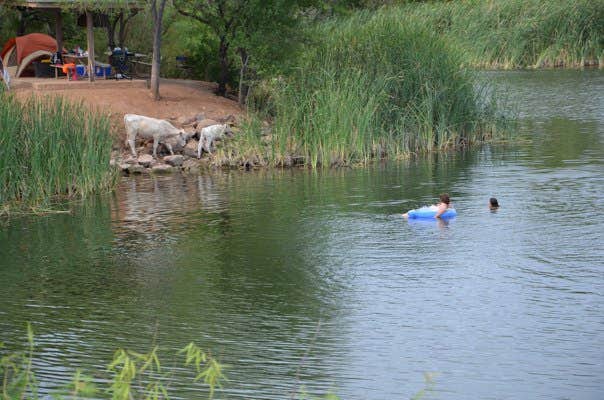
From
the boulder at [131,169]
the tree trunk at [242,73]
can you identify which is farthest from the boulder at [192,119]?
the boulder at [131,169]

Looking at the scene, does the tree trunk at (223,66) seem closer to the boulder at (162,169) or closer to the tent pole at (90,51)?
the tent pole at (90,51)

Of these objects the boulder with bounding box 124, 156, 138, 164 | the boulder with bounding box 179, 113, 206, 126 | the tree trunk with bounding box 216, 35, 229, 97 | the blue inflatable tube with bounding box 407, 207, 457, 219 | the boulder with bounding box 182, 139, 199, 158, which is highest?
the tree trunk with bounding box 216, 35, 229, 97

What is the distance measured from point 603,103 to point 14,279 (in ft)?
68.8

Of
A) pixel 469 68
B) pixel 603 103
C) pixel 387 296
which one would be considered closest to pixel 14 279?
pixel 387 296

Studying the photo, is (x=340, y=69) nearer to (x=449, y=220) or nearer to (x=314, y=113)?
(x=314, y=113)

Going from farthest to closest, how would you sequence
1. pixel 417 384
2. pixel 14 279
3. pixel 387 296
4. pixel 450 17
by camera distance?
1. pixel 450 17
2. pixel 14 279
3. pixel 387 296
4. pixel 417 384

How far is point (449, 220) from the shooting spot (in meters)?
15.7

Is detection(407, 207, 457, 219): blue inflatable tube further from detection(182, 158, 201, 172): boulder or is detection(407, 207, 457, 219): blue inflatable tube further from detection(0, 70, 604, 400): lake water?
detection(182, 158, 201, 172): boulder

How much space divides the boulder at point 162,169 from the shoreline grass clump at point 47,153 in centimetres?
339

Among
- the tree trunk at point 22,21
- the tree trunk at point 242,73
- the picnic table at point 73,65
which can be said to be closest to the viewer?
the tree trunk at point 242,73

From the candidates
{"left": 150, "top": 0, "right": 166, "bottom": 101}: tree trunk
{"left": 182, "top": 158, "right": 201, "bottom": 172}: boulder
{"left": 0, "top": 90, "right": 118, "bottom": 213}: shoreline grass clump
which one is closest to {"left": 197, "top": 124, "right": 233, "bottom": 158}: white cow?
{"left": 182, "top": 158, "right": 201, "bottom": 172}: boulder

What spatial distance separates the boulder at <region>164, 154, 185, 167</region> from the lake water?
91.6 inches

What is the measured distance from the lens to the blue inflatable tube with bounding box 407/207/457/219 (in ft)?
51.4

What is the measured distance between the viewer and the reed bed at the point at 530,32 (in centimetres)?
4072
